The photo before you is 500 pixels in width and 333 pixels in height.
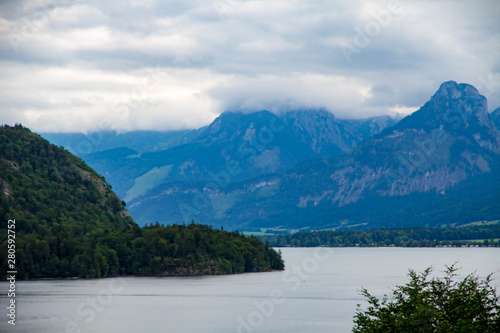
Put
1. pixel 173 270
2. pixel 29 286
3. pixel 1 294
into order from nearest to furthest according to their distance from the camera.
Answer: pixel 1 294 < pixel 29 286 < pixel 173 270

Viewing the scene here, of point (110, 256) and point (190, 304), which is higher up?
point (110, 256)

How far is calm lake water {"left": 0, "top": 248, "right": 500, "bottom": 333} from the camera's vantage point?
9831 cm

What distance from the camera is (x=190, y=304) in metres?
124

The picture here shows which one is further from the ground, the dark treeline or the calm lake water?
the dark treeline

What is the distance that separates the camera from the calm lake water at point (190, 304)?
98.3 meters

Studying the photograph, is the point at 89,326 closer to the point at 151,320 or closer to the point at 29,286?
the point at 151,320

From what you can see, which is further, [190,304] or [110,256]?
[110,256]

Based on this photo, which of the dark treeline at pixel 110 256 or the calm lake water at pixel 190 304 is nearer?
the calm lake water at pixel 190 304

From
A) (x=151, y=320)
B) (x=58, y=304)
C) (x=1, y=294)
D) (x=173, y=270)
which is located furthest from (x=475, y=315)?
(x=173, y=270)

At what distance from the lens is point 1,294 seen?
130m

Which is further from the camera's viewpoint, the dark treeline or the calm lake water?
the dark treeline

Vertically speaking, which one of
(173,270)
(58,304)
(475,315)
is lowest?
(475,315)

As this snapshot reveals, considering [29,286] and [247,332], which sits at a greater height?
[29,286]

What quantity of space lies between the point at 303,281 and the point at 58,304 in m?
73.0
